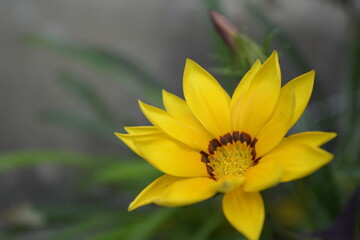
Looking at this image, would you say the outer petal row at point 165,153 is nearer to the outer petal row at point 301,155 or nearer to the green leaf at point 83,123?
the outer petal row at point 301,155

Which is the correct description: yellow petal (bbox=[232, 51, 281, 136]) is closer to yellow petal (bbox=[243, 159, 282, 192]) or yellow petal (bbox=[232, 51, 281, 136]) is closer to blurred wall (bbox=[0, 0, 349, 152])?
yellow petal (bbox=[243, 159, 282, 192])

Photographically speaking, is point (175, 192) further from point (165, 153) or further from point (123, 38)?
point (123, 38)

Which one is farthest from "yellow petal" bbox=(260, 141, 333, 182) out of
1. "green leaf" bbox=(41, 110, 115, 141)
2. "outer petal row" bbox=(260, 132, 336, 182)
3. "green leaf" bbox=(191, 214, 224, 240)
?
"green leaf" bbox=(41, 110, 115, 141)

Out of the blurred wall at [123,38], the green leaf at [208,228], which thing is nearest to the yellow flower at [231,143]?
the green leaf at [208,228]

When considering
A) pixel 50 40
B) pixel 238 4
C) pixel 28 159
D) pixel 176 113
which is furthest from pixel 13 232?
pixel 238 4

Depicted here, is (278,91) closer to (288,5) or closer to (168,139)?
(168,139)

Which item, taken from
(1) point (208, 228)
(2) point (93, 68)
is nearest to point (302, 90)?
(1) point (208, 228)
